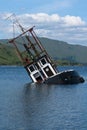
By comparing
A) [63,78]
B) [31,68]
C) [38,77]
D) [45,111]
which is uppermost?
Answer: [45,111]

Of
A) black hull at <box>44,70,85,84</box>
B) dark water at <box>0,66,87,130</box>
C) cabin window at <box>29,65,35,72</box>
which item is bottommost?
black hull at <box>44,70,85,84</box>

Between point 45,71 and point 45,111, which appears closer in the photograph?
point 45,111

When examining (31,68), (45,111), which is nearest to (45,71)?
(31,68)

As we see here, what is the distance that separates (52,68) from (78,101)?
104 feet

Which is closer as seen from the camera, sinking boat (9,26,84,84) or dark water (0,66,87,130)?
dark water (0,66,87,130)

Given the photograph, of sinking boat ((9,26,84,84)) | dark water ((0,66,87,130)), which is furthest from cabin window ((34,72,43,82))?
dark water ((0,66,87,130))

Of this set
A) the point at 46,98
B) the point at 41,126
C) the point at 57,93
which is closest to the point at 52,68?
the point at 57,93

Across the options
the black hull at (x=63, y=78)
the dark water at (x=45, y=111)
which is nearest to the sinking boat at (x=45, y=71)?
the black hull at (x=63, y=78)

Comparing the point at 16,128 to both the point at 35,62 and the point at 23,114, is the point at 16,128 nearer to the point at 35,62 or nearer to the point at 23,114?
the point at 23,114

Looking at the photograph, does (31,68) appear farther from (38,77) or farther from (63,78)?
(63,78)

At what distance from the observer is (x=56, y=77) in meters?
106

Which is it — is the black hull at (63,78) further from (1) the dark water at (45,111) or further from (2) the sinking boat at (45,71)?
(1) the dark water at (45,111)

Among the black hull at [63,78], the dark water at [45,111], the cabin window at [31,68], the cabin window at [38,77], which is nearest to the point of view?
the dark water at [45,111]

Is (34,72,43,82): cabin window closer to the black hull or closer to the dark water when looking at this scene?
the black hull
